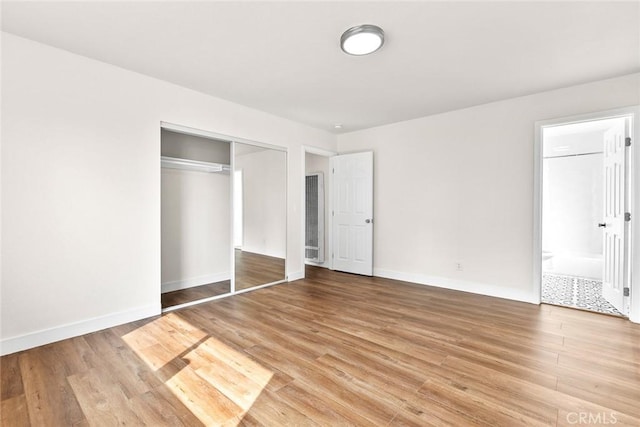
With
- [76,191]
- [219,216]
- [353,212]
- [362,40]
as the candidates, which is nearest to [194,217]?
[219,216]

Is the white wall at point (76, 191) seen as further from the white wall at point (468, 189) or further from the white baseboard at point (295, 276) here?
the white wall at point (468, 189)

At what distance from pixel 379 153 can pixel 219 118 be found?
272cm

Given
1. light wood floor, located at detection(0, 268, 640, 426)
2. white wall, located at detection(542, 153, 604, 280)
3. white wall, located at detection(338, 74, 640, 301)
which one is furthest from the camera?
white wall, located at detection(542, 153, 604, 280)

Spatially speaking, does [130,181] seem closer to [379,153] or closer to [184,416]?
[184,416]

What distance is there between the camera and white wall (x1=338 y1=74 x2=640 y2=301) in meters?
3.72

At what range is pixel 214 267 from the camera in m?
4.66

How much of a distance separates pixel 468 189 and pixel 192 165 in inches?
157

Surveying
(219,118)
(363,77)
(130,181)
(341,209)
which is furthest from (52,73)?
(341,209)

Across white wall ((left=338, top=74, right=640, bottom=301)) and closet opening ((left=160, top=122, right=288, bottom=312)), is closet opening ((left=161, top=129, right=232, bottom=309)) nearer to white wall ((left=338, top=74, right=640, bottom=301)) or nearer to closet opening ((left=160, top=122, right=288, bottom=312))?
closet opening ((left=160, top=122, right=288, bottom=312))

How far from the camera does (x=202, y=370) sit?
84.5 inches

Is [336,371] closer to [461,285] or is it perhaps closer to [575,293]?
[461,285]

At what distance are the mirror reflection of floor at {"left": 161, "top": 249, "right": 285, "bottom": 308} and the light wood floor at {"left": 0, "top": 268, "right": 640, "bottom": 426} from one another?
611 millimetres

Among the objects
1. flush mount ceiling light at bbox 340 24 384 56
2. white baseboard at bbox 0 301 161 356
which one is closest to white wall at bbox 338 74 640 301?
flush mount ceiling light at bbox 340 24 384 56

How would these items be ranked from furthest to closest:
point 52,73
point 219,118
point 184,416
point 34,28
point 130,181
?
point 219,118 < point 130,181 < point 52,73 < point 34,28 < point 184,416
